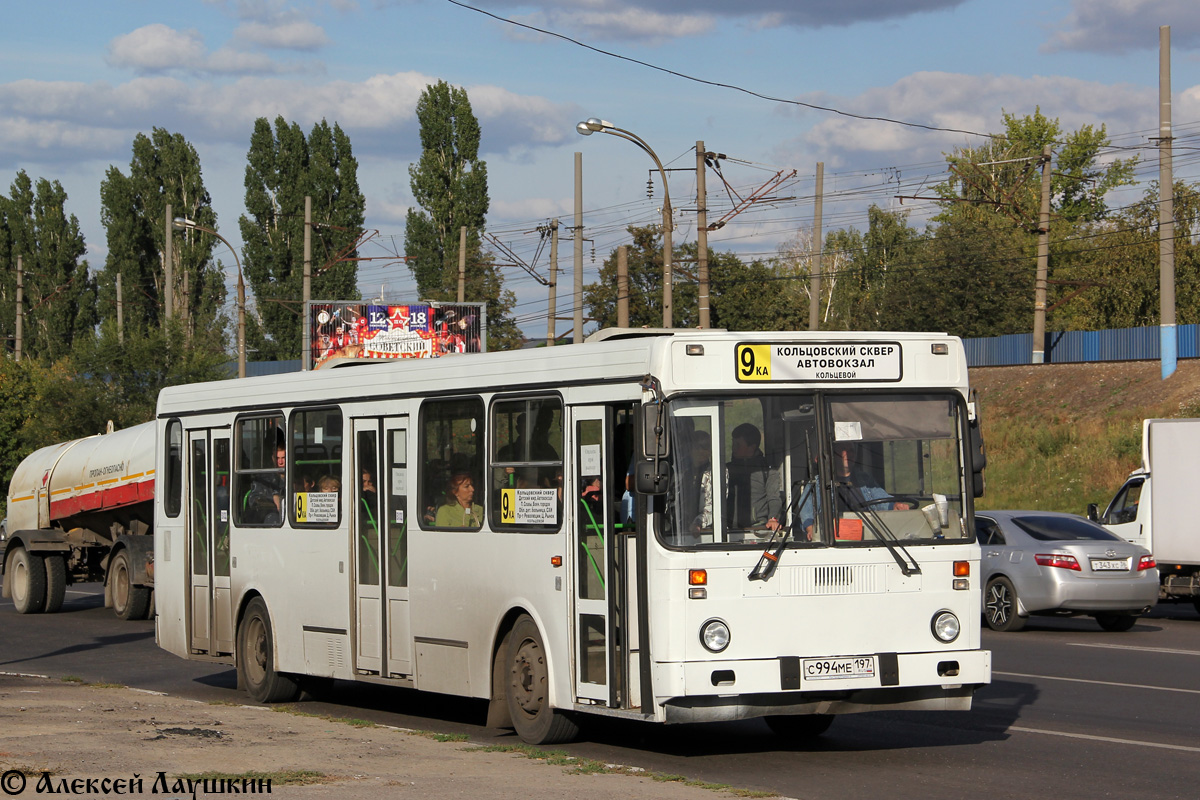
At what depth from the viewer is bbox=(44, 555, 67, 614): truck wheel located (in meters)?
26.0

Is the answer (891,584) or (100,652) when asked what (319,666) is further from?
(100,652)

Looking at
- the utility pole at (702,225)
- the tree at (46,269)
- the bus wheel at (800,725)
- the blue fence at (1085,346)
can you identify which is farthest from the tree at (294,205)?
the bus wheel at (800,725)

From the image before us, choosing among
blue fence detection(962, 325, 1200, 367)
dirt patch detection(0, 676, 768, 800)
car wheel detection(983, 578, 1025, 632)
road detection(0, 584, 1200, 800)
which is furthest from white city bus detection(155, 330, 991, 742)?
blue fence detection(962, 325, 1200, 367)

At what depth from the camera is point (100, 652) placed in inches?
747

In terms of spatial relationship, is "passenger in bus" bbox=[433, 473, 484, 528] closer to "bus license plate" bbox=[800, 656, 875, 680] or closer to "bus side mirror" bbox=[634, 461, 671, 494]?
"bus side mirror" bbox=[634, 461, 671, 494]

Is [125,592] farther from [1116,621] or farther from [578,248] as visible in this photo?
[578,248]

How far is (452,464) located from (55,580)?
1691 centimetres

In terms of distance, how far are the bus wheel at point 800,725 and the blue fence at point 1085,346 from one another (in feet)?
151

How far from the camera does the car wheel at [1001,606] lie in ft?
64.9

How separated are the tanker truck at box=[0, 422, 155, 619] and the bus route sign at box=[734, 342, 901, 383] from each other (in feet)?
52.5

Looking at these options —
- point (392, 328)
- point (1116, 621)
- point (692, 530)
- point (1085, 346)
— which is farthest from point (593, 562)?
point (1085, 346)

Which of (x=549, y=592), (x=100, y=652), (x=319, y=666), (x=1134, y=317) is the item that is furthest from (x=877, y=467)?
(x=1134, y=317)

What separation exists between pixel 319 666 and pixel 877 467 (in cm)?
539

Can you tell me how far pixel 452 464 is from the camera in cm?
1139
